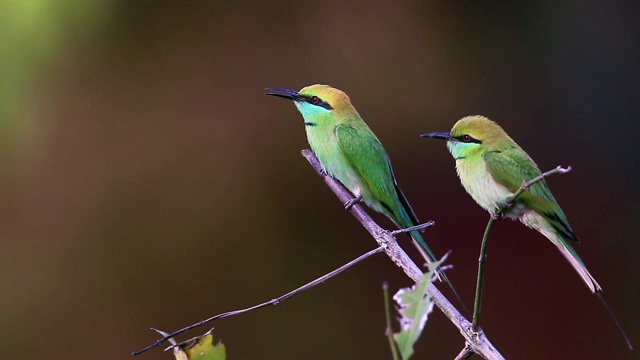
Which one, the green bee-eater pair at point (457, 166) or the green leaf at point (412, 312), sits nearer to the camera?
the green leaf at point (412, 312)

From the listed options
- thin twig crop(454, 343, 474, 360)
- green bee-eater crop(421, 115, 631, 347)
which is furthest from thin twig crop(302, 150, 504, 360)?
green bee-eater crop(421, 115, 631, 347)

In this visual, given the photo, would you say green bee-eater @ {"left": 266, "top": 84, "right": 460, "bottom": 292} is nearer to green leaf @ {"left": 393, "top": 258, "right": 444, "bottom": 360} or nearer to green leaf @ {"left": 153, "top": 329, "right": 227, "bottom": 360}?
green leaf @ {"left": 153, "top": 329, "right": 227, "bottom": 360}

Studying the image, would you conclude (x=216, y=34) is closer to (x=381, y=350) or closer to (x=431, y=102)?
(x=431, y=102)

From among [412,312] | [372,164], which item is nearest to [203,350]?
[412,312]

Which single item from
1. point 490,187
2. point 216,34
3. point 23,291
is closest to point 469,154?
point 490,187

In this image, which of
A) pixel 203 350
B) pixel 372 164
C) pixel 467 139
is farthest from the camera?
pixel 372 164

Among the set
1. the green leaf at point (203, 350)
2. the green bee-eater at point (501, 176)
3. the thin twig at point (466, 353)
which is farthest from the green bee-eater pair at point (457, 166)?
the green leaf at point (203, 350)

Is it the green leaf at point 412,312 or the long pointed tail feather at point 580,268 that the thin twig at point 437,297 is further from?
the green leaf at point 412,312

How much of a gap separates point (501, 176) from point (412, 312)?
799mm

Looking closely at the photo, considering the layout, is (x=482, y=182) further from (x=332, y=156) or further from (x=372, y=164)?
(x=332, y=156)

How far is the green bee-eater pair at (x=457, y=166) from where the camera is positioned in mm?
1236

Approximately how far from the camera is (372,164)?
175 cm

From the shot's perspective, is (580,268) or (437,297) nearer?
(437,297)

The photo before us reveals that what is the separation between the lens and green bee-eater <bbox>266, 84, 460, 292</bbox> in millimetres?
1683
